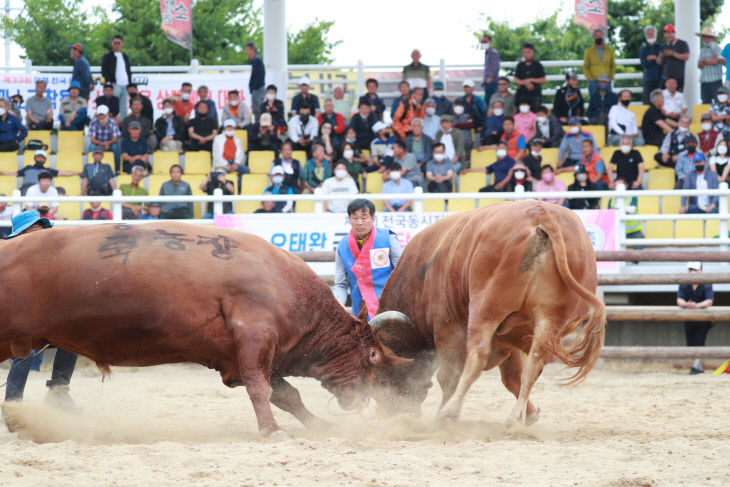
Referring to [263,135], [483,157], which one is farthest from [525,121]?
[263,135]

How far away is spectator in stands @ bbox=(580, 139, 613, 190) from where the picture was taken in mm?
12698

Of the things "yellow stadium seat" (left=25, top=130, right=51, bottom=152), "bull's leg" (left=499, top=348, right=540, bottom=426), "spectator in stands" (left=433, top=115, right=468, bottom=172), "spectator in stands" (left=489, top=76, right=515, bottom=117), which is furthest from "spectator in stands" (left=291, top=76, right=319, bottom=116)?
"bull's leg" (left=499, top=348, right=540, bottom=426)

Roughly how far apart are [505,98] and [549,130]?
111 cm

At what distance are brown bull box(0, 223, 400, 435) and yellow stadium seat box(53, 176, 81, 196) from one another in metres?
8.08

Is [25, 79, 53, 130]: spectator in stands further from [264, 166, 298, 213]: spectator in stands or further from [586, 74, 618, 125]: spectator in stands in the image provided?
[586, 74, 618, 125]: spectator in stands

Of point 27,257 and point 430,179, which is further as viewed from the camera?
point 430,179

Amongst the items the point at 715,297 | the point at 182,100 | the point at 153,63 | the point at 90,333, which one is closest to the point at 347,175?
the point at 182,100

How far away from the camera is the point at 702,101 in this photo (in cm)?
1540

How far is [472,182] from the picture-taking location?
1324cm

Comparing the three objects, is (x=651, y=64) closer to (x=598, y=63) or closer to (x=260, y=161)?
Result: (x=598, y=63)

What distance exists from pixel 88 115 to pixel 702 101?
1003cm

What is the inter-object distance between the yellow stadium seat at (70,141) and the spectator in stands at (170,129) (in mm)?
1246

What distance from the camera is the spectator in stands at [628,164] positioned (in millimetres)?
13016

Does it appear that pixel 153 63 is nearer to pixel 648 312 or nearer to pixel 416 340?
pixel 648 312
